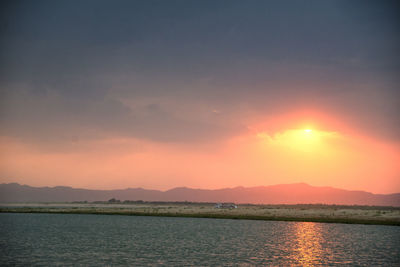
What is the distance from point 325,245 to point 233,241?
13558 mm

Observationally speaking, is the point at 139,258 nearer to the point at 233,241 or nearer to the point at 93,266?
the point at 93,266

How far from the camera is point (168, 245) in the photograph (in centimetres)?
5181

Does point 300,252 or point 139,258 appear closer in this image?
point 139,258

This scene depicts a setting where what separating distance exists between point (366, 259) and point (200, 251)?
19277mm

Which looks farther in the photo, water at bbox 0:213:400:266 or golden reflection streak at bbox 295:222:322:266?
golden reflection streak at bbox 295:222:322:266

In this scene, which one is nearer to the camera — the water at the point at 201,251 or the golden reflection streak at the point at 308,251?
the water at the point at 201,251

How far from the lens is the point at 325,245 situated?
54.0 m

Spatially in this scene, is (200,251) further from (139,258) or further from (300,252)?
(300,252)

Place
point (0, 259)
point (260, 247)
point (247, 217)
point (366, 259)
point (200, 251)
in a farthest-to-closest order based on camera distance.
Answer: point (247, 217), point (260, 247), point (200, 251), point (366, 259), point (0, 259)

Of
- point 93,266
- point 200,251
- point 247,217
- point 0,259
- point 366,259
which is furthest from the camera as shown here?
point 247,217

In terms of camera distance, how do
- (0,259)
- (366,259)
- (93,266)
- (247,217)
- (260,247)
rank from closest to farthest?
1. (93,266)
2. (0,259)
3. (366,259)
4. (260,247)
5. (247,217)

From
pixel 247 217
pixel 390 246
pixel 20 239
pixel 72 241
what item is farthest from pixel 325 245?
pixel 247 217

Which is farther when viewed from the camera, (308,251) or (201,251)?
(308,251)

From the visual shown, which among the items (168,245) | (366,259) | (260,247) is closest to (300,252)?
(260,247)
